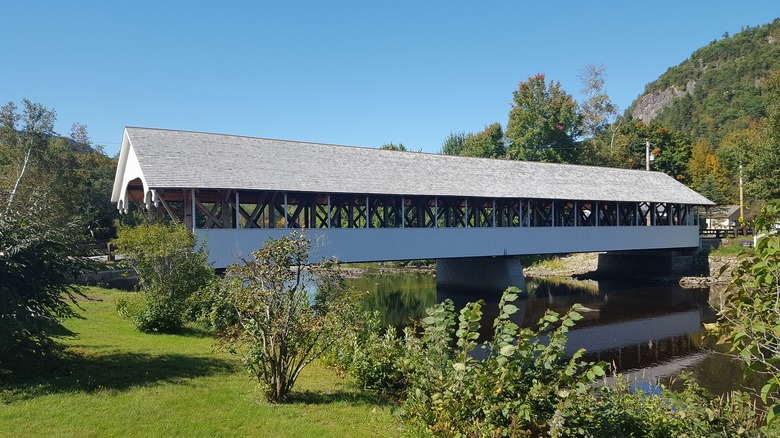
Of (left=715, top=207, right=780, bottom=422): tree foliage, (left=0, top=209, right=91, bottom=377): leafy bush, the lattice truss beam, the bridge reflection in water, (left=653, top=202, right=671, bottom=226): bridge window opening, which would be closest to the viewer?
(left=715, top=207, right=780, bottom=422): tree foliage

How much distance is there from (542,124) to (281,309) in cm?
3665

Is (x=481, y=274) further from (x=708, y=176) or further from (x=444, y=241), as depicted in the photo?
(x=708, y=176)

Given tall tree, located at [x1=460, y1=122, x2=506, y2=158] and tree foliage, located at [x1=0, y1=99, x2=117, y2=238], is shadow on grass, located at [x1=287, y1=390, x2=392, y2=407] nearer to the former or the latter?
tree foliage, located at [x1=0, y1=99, x2=117, y2=238]

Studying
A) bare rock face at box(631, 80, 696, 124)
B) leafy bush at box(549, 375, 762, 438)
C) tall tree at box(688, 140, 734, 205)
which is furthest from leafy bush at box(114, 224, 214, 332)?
bare rock face at box(631, 80, 696, 124)

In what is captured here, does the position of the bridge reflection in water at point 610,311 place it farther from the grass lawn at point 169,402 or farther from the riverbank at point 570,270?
the grass lawn at point 169,402

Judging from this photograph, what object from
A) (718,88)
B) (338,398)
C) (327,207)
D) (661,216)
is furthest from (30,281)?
(718,88)

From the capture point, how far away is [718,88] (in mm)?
99062

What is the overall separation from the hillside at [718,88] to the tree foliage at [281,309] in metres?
58.8

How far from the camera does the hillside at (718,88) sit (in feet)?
267

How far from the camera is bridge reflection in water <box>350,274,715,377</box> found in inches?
569

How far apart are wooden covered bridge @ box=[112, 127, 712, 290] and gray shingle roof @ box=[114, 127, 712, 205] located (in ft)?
0.18

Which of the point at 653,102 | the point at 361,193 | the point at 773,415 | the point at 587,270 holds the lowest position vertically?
the point at 587,270

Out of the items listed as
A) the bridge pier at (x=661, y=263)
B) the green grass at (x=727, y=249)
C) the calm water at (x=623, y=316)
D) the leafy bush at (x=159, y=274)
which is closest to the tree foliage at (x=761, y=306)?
the calm water at (x=623, y=316)

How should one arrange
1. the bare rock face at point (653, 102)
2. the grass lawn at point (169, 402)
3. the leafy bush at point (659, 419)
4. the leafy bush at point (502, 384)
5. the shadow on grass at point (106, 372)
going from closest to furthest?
1. the leafy bush at point (502, 384)
2. the leafy bush at point (659, 419)
3. the grass lawn at point (169, 402)
4. the shadow on grass at point (106, 372)
5. the bare rock face at point (653, 102)
